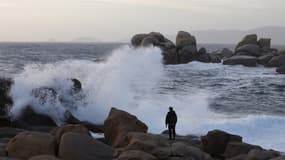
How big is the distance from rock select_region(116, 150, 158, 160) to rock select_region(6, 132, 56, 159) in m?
1.43

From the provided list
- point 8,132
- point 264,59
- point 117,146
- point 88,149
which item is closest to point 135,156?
point 88,149

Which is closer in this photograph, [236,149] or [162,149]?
[162,149]

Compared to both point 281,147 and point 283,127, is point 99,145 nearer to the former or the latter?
point 281,147

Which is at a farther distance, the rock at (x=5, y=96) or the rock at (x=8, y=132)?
the rock at (x=5, y=96)

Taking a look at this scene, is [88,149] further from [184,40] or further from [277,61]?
[184,40]

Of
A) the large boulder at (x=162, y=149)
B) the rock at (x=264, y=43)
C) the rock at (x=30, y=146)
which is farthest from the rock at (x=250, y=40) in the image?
the rock at (x=30, y=146)

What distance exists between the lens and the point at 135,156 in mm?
9484

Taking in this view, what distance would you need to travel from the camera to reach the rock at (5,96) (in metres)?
16.1

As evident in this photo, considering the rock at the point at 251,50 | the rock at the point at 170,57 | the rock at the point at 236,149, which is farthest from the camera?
the rock at the point at 251,50

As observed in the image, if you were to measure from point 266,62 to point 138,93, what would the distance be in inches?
1270

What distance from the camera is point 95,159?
972 centimetres

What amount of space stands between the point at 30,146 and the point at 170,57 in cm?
4670

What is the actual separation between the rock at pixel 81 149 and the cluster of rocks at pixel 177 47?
45.8m

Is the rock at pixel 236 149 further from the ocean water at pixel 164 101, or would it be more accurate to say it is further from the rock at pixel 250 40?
the rock at pixel 250 40
